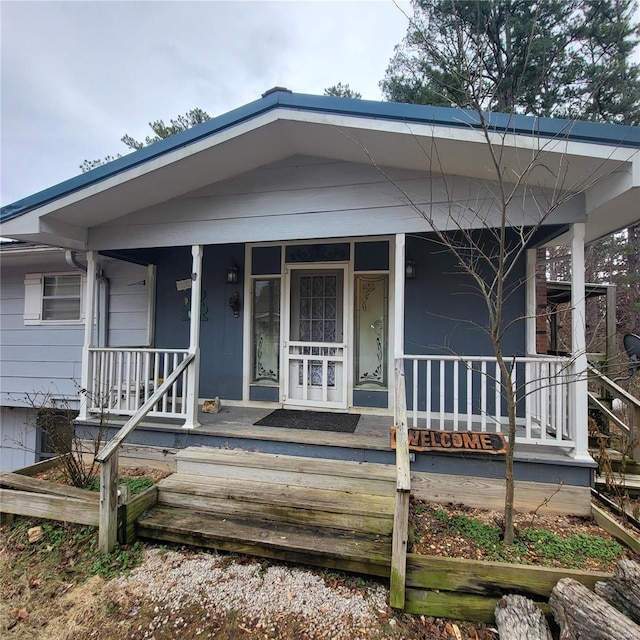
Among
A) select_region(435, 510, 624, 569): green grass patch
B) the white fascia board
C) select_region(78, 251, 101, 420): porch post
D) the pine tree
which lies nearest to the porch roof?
the white fascia board

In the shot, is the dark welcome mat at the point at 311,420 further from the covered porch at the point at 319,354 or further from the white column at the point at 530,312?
the white column at the point at 530,312

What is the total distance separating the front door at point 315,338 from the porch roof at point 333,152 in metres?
1.61

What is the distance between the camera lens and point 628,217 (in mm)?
3316

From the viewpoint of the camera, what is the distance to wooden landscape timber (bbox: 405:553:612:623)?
1.96 metres

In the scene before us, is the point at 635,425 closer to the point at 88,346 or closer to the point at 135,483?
the point at 135,483

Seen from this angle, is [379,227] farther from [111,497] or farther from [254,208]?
[111,497]

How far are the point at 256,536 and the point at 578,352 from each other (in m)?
3.00

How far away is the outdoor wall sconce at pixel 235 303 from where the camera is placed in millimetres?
4938

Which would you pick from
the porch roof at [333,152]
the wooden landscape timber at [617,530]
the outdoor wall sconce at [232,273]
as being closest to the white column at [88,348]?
the porch roof at [333,152]

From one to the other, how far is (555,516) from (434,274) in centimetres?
273

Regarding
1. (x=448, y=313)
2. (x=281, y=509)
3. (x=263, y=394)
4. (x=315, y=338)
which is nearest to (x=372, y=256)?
(x=448, y=313)

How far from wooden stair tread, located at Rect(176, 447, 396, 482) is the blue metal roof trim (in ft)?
9.66

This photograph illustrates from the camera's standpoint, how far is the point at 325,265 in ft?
15.3

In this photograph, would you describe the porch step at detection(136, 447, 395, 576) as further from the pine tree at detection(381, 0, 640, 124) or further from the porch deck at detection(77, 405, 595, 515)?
the pine tree at detection(381, 0, 640, 124)
